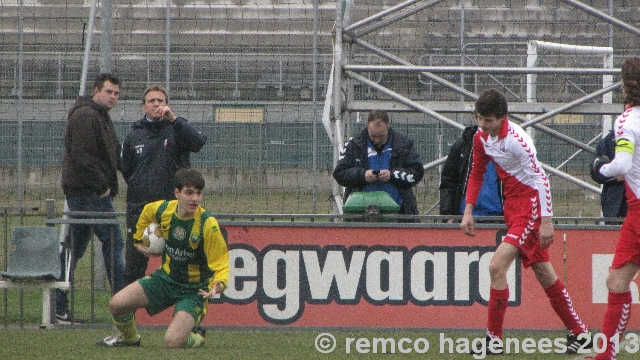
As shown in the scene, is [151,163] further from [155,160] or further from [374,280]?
[374,280]

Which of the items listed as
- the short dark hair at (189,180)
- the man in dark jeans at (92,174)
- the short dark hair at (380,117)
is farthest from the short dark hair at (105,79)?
the short dark hair at (380,117)

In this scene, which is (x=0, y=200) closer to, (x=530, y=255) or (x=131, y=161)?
(x=131, y=161)

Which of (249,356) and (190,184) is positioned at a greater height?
(190,184)

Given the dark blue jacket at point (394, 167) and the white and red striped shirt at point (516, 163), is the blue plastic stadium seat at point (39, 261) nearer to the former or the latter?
the dark blue jacket at point (394, 167)

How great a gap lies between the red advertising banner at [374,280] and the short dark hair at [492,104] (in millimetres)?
1863

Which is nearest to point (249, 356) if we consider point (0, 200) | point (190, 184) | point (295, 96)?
point (190, 184)

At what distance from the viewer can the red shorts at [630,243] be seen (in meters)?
5.84

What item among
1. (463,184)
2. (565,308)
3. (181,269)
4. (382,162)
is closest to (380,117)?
(382,162)

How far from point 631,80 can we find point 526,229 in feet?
4.19

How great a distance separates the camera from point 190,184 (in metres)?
6.86

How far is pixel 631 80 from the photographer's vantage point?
5816mm

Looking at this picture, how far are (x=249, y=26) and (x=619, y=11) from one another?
19.3 feet

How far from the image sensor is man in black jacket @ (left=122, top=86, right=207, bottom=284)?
25.9ft

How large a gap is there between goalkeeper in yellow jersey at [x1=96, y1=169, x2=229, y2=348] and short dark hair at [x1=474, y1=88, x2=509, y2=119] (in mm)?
2033
